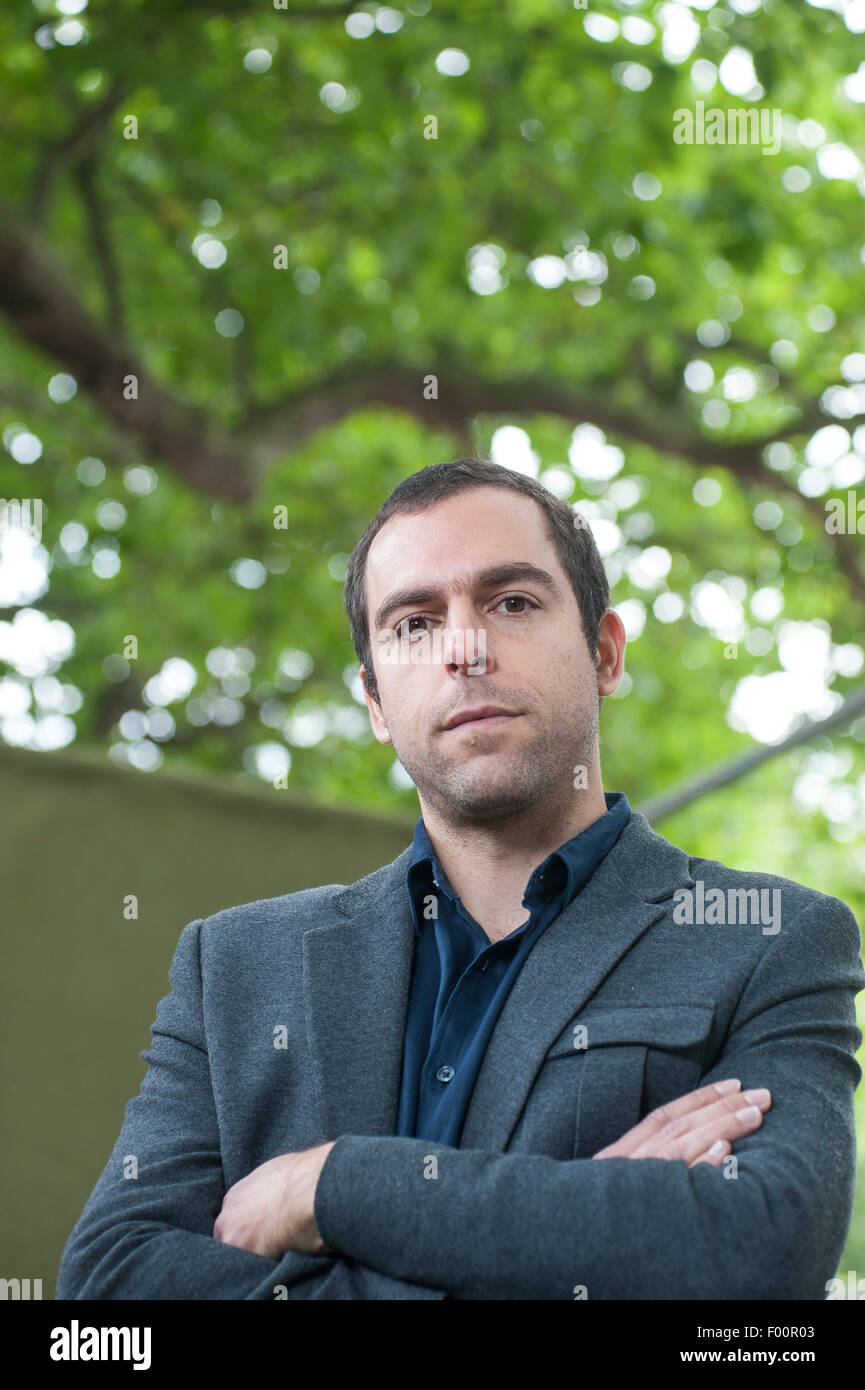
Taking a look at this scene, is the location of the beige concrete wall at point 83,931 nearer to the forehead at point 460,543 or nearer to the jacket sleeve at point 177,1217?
the jacket sleeve at point 177,1217

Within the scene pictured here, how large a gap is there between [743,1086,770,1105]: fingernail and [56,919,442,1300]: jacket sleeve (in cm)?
42

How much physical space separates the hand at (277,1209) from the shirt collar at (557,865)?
1.34ft

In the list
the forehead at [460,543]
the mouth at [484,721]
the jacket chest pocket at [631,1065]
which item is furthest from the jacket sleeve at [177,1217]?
the forehead at [460,543]

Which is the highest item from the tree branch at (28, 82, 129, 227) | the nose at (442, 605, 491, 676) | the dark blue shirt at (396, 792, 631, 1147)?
the tree branch at (28, 82, 129, 227)

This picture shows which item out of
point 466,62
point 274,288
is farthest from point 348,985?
point 274,288

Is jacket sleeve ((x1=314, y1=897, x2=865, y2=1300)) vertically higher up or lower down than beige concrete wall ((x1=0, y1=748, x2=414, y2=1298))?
lower down

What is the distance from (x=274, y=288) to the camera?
589 centimetres

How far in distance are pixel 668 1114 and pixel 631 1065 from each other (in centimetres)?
8

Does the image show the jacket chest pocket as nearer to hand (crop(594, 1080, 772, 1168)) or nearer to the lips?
hand (crop(594, 1080, 772, 1168))

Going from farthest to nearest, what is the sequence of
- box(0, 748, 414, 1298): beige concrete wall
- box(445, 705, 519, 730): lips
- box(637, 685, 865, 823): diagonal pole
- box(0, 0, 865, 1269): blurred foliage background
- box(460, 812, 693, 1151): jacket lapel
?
1. box(0, 0, 865, 1269): blurred foliage background
2. box(637, 685, 865, 823): diagonal pole
3. box(0, 748, 414, 1298): beige concrete wall
4. box(445, 705, 519, 730): lips
5. box(460, 812, 693, 1151): jacket lapel

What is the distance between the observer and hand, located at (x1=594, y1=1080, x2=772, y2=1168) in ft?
5.21

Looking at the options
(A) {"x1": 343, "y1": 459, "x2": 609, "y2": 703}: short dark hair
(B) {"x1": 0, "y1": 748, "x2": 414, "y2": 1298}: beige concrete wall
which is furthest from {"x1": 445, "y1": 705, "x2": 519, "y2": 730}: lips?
(B) {"x1": 0, "y1": 748, "x2": 414, "y2": 1298}: beige concrete wall
